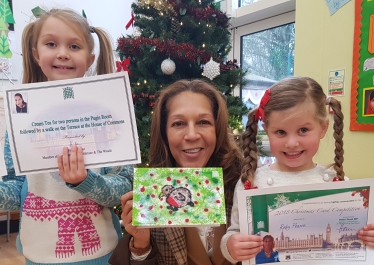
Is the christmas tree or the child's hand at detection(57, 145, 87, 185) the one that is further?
the christmas tree

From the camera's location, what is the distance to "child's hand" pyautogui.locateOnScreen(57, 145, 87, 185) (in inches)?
38.6

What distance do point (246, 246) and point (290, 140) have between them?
1.23 ft

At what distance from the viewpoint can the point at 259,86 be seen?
3.60 meters

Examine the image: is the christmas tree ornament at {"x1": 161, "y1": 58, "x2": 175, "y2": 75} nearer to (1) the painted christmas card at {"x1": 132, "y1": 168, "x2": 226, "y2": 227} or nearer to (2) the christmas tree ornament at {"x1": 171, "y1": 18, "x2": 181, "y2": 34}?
(2) the christmas tree ornament at {"x1": 171, "y1": 18, "x2": 181, "y2": 34}

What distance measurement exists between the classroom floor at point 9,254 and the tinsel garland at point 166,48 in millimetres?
2271

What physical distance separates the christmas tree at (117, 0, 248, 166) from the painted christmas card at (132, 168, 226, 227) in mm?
1251

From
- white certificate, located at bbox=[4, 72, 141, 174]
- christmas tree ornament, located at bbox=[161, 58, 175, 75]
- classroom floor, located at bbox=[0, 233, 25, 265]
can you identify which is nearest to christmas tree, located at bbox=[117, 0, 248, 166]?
christmas tree ornament, located at bbox=[161, 58, 175, 75]

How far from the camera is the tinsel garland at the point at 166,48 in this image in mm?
2184

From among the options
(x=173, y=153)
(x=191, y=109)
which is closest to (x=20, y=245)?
(x=173, y=153)

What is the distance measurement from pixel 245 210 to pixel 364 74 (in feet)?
5.52

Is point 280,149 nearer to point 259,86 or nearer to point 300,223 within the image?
point 300,223

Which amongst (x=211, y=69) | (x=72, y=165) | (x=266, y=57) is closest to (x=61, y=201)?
(x=72, y=165)

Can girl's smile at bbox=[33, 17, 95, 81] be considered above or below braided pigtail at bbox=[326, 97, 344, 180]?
above

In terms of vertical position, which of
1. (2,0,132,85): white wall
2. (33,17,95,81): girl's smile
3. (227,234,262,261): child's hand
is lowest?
(227,234,262,261): child's hand
